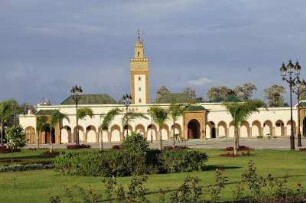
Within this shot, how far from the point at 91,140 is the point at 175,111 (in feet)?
97.8

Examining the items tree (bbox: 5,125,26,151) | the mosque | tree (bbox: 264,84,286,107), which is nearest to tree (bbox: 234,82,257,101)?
tree (bbox: 264,84,286,107)

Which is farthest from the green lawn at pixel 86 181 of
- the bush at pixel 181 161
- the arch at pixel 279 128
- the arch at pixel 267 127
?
the arch at pixel 279 128

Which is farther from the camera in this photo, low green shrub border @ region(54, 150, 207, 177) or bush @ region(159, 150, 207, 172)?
bush @ region(159, 150, 207, 172)

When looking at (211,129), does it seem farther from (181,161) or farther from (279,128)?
(181,161)

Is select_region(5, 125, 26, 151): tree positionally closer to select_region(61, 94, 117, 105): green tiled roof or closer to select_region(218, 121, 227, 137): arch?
select_region(218, 121, 227, 137): arch

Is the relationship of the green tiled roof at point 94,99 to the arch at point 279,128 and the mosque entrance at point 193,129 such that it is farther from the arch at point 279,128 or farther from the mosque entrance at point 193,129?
the arch at point 279,128

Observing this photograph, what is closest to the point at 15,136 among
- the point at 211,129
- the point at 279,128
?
the point at 211,129

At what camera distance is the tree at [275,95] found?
11035 centimetres

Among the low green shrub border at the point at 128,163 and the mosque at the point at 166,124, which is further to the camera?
the mosque at the point at 166,124

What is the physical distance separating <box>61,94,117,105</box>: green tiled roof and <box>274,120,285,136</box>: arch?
78.2 ft

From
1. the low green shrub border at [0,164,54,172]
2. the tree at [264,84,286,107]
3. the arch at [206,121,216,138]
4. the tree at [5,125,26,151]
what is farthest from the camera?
the tree at [264,84,286,107]

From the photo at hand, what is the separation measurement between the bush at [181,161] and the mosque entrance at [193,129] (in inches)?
2290

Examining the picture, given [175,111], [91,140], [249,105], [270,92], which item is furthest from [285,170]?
[270,92]

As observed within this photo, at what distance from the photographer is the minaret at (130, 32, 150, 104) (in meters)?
92.4
